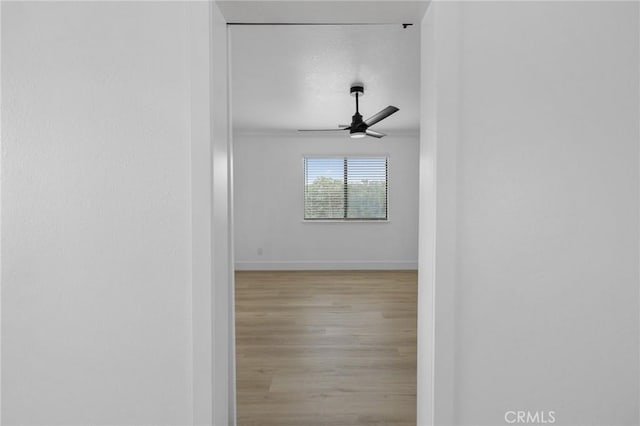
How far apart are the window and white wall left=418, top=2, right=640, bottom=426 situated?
5340 millimetres

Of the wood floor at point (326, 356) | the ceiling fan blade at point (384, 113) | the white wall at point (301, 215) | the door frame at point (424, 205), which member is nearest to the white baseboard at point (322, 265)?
the white wall at point (301, 215)

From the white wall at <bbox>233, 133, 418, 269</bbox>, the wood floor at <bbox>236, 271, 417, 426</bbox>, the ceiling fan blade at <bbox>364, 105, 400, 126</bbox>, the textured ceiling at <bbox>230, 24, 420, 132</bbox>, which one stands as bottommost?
the wood floor at <bbox>236, 271, 417, 426</bbox>

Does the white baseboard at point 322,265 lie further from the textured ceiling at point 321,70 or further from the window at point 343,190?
the textured ceiling at point 321,70

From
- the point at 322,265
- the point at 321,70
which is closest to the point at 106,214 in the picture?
the point at 321,70

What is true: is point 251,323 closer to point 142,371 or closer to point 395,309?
point 395,309

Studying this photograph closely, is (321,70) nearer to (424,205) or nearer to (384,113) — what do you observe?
(384,113)

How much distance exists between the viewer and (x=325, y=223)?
6492 millimetres

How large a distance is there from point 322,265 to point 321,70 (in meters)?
3.95

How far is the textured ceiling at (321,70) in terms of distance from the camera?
2531mm

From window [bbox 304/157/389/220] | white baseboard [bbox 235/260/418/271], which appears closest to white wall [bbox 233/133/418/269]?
white baseboard [bbox 235/260/418/271]

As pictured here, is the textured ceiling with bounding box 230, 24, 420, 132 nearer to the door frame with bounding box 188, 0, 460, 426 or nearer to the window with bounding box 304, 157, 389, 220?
the door frame with bounding box 188, 0, 460, 426

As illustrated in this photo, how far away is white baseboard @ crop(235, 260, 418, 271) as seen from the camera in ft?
21.3

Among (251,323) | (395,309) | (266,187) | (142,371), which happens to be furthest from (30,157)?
(266,187)

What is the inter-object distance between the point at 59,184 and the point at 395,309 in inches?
140
